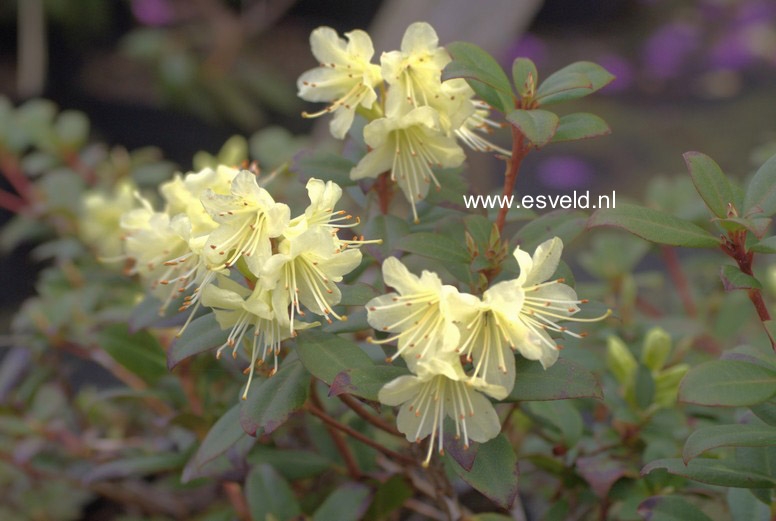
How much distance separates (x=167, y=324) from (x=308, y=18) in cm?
346

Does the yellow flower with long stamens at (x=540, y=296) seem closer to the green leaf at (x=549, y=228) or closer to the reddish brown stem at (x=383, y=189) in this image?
the green leaf at (x=549, y=228)

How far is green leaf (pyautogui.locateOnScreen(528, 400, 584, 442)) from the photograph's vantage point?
101 cm

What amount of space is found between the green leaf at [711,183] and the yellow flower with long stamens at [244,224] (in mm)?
402

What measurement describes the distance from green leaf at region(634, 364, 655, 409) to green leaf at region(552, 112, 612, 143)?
0.40m

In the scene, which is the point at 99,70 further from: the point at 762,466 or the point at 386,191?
the point at 762,466

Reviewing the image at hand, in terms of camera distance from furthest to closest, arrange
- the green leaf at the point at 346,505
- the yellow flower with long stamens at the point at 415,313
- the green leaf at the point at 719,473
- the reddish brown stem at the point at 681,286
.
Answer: the reddish brown stem at the point at 681,286 → the green leaf at the point at 346,505 → the green leaf at the point at 719,473 → the yellow flower with long stamens at the point at 415,313

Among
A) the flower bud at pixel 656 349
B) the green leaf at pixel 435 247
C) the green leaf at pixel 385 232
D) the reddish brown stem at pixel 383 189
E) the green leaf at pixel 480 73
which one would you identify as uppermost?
the green leaf at pixel 480 73

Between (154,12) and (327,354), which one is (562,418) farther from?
(154,12)

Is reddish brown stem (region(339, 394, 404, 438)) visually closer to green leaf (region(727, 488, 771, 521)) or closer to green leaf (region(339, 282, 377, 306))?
green leaf (region(339, 282, 377, 306))

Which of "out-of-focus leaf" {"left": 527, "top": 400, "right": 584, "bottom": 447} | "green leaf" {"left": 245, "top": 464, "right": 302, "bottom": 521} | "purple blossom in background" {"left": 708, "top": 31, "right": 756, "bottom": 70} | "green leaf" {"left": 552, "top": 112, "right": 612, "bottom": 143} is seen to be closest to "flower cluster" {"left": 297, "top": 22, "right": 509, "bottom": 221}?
"green leaf" {"left": 552, "top": 112, "right": 612, "bottom": 143}

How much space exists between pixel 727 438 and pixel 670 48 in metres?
3.84

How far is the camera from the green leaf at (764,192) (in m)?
0.78

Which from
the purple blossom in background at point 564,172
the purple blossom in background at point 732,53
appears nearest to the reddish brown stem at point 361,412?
the purple blossom in background at point 564,172

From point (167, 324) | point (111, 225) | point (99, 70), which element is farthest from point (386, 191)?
point (99, 70)
